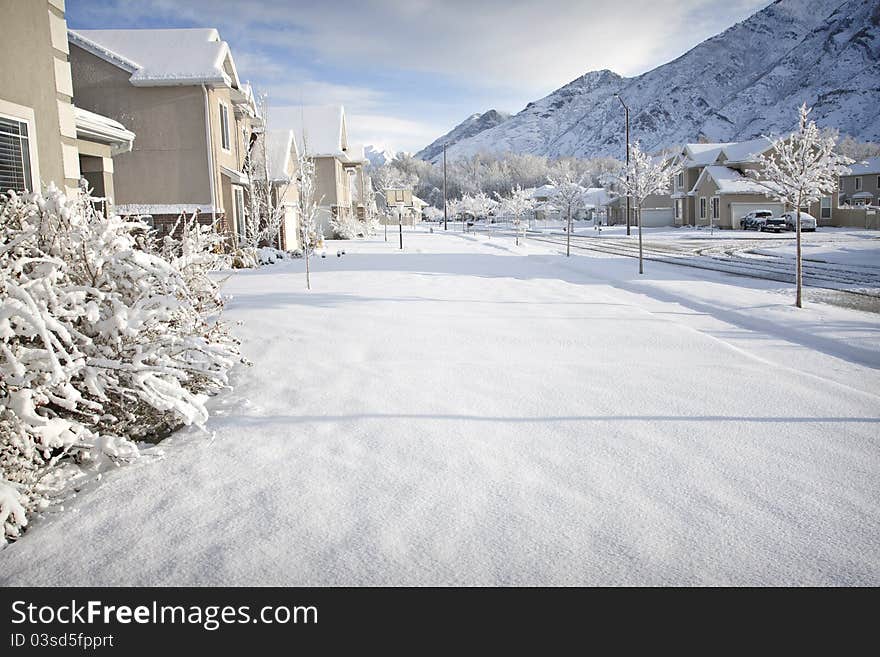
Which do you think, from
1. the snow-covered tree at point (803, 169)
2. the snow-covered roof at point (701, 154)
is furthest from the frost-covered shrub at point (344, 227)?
the snow-covered roof at point (701, 154)

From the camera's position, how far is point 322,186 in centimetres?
4031

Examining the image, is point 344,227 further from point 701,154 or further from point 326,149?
point 701,154

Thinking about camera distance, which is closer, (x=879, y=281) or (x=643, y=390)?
(x=643, y=390)

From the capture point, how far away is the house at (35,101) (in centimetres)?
726

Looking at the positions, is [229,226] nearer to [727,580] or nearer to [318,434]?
[318,434]

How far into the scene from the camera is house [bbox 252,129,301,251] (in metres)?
26.1

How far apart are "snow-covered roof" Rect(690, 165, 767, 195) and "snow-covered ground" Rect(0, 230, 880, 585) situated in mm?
48307

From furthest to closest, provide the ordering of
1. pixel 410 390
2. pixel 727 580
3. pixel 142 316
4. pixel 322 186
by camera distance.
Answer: pixel 322 186
pixel 410 390
pixel 142 316
pixel 727 580

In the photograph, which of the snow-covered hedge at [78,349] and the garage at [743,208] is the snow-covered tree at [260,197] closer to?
the snow-covered hedge at [78,349]

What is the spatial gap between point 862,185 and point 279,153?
59321 mm

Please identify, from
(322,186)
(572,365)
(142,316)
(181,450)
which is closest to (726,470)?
(572,365)

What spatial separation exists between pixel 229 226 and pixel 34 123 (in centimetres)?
1559
